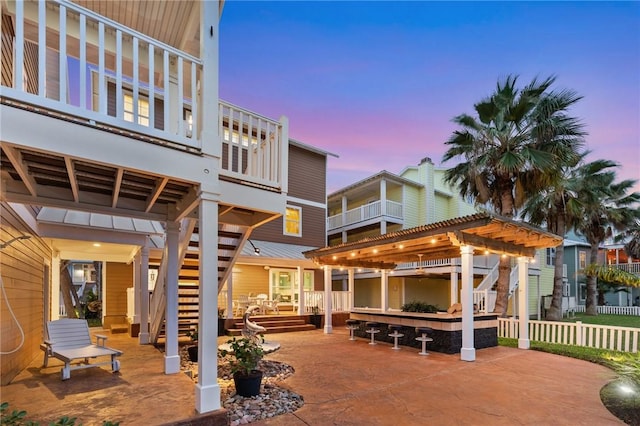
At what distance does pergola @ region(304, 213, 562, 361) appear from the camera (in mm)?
7574

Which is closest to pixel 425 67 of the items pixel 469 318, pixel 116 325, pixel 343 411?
pixel 469 318

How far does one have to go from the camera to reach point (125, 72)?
6.68 m

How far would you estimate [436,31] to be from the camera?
1252 centimetres

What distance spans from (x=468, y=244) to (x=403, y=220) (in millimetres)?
11355

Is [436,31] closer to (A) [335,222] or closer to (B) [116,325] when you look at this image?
(A) [335,222]

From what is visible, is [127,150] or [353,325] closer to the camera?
[127,150]

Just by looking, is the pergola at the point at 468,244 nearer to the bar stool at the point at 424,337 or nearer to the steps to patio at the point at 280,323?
the bar stool at the point at 424,337

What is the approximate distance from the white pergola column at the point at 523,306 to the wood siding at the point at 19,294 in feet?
33.7

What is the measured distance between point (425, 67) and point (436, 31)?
4.79ft

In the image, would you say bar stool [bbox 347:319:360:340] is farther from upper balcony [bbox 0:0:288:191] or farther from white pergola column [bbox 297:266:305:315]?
upper balcony [bbox 0:0:288:191]

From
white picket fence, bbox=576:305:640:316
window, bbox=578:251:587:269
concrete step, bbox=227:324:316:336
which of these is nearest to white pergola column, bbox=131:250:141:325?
concrete step, bbox=227:324:316:336

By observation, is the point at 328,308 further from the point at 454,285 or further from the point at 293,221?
the point at 454,285

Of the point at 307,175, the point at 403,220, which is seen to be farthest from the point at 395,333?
the point at 403,220

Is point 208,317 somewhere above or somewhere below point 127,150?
below
